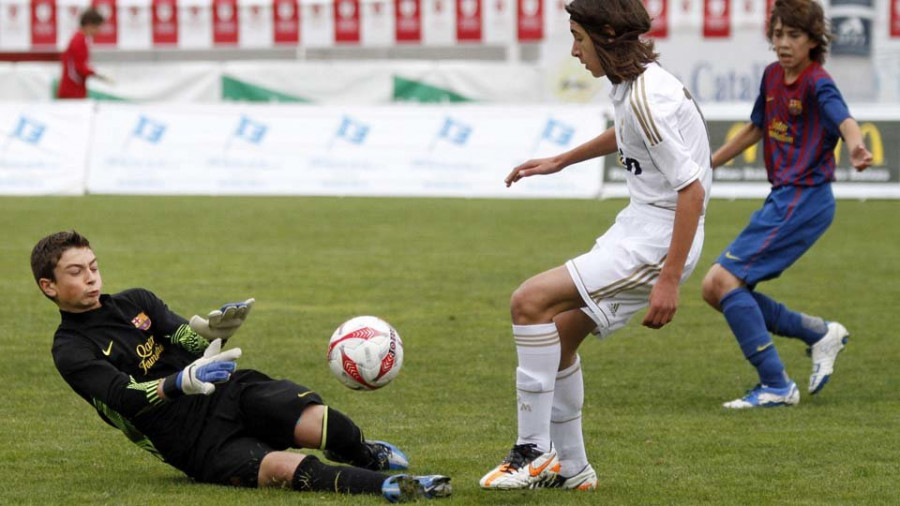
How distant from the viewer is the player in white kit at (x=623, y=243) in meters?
4.98

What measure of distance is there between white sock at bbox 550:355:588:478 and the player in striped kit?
72.6 inches

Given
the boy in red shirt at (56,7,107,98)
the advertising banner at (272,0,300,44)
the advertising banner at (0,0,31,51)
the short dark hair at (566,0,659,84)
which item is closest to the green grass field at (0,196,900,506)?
the short dark hair at (566,0,659,84)

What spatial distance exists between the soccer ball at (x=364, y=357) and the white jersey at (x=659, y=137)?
1145mm

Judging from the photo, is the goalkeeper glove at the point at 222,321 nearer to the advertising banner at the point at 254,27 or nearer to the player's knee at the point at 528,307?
the player's knee at the point at 528,307

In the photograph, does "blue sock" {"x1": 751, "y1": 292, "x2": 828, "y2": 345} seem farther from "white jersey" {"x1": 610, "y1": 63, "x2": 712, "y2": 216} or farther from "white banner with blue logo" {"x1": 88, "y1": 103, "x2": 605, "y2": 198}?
"white banner with blue logo" {"x1": 88, "y1": 103, "x2": 605, "y2": 198}

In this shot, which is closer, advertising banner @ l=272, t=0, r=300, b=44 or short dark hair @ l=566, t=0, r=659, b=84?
short dark hair @ l=566, t=0, r=659, b=84

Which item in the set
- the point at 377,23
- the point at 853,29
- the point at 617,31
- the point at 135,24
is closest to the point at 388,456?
the point at 617,31

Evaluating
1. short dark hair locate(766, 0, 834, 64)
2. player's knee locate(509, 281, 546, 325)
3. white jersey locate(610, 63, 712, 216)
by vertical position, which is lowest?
player's knee locate(509, 281, 546, 325)

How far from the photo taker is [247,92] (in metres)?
28.5

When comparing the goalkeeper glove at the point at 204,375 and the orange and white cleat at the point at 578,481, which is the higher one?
the goalkeeper glove at the point at 204,375

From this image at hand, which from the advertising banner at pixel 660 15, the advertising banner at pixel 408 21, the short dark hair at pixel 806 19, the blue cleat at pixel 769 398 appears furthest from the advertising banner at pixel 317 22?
the blue cleat at pixel 769 398

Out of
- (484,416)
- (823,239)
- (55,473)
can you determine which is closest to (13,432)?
(55,473)

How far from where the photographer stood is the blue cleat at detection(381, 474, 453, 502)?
4.95 meters

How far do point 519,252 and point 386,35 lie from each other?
1754cm
